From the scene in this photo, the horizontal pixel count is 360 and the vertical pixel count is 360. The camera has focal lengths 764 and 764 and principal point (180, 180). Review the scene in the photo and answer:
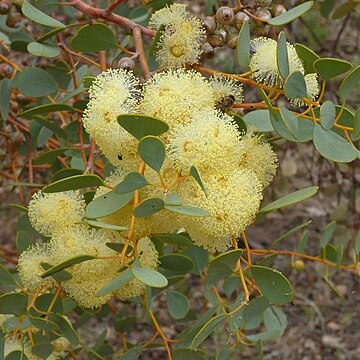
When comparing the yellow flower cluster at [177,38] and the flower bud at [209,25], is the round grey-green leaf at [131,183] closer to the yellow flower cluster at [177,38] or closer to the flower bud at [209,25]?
the yellow flower cluster at [177,38]

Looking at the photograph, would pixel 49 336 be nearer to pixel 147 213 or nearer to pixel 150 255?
pixel 150 255

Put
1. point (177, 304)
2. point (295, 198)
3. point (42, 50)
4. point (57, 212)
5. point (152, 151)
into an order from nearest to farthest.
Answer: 1. point (152, 151)
2. point (295, 198)
3. point (57, 212)
4. point (42, 50)
5. point (177, 304)

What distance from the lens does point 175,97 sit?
3.76 feet

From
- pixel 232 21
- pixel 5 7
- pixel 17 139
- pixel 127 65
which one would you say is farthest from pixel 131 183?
pixel 17 139

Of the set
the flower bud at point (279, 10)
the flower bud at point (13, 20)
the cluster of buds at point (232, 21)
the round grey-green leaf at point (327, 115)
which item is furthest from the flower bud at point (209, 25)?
the flower bud at point (13, 20)

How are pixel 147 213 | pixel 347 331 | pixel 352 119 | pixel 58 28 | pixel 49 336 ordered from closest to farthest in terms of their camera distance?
1. pixel 147 213
2. pixel 352 119
3. pixel 58 28
4. pixel 49 336
5. pixel 347 331

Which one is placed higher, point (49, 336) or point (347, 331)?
point (49, 336)

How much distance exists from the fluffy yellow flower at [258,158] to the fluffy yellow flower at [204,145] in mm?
81

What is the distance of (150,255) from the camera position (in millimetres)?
1324

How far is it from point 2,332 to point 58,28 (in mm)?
591

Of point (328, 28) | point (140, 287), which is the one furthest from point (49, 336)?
point (328, 28)

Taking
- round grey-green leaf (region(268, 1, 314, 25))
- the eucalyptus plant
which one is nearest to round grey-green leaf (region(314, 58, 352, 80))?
the eucalyptus plant

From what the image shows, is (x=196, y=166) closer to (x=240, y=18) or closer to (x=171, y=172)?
(x=171, y=172)

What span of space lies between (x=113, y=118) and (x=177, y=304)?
2.21ft
